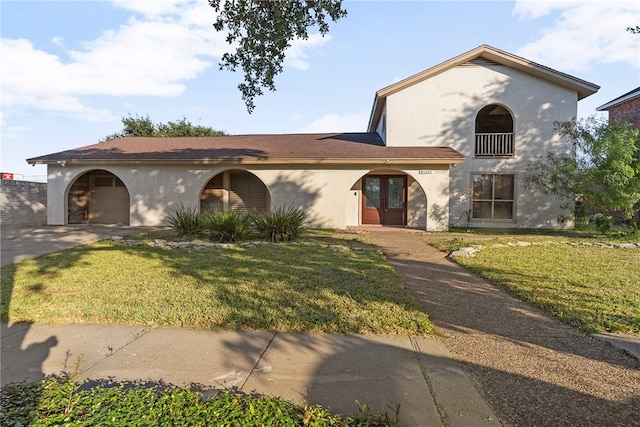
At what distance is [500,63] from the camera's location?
15406 millimetres

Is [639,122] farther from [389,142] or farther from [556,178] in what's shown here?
[389,142]

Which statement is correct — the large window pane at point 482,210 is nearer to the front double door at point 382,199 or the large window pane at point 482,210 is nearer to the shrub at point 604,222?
the front double door at point 382,199

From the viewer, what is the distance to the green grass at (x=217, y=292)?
13.9 ft

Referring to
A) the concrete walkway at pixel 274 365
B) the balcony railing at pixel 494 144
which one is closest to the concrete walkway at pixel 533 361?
the concrete walkway at pixel 274 365

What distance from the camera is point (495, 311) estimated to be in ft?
15.7

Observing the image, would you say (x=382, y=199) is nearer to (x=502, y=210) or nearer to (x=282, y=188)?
(x=282, y=188)

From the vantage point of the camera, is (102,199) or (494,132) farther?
(102,199)

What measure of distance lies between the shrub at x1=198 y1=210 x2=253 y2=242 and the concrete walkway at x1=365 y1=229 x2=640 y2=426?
5893 mm

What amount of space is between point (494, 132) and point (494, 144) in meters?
0.83

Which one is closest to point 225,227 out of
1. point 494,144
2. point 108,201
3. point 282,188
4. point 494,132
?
point 282,188

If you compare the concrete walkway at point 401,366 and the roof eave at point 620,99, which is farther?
the roof eave at point 620,99

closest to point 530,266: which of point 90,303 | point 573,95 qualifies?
point 90,303

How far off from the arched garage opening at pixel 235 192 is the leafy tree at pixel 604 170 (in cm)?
1188

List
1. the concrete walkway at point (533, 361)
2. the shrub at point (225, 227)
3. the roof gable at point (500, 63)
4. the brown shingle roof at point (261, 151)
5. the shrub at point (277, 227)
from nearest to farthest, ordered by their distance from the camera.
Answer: the concrete walkway at point (533, 361), the shrub at point (225, 227), the shrub at point (277, 227), the brown shingle roof at point (261, 151), the roof gable at point (500, 63)
